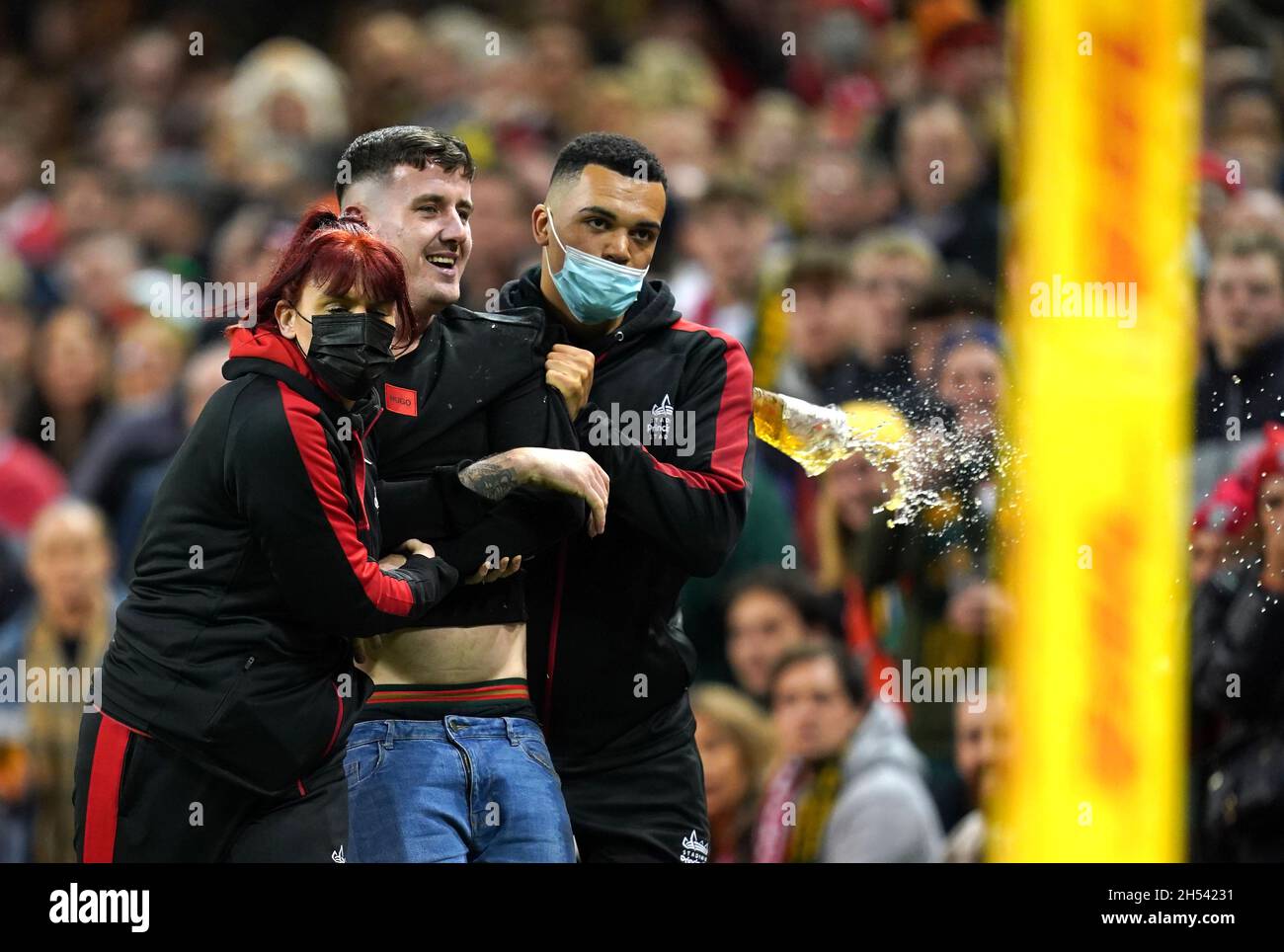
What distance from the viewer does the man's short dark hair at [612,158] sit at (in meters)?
3.33

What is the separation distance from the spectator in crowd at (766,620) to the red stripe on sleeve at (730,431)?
60.6 inches

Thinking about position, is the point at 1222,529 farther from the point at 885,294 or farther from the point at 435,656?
the point at 435,656

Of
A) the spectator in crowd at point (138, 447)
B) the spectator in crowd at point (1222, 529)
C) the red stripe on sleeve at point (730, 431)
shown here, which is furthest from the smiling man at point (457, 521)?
the spectator in crowd at point (138, 447)

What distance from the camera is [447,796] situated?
120 inches

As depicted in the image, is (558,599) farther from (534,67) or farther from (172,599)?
(534,67)

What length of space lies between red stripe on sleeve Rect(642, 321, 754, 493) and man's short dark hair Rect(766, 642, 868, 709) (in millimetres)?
1302

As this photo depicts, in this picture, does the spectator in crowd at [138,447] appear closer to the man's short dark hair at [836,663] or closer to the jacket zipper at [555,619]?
the man's short dark hair at [836,663]

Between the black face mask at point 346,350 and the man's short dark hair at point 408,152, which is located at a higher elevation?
the man's short dark hair at point 408,152

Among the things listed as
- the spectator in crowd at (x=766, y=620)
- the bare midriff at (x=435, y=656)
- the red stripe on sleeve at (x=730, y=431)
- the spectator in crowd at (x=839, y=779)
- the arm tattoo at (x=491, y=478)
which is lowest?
the spectator in crowd at (x=839, y=779)

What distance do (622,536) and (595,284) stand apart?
1.32 ft

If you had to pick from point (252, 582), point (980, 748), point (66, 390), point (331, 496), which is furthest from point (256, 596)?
point (66, 390)

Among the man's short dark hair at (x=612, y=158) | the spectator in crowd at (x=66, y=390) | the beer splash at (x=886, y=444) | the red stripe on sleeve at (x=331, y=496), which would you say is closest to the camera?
the red stripe on sleeve at (x=331, y=496)

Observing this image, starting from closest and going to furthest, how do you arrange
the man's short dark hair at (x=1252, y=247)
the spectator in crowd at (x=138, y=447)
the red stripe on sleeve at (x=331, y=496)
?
the red stripe on sleeve at (x=331, y=496) < the man's short dark hair at (x=1252, y=247) < the spectator in crowd at (x=138, y=447)

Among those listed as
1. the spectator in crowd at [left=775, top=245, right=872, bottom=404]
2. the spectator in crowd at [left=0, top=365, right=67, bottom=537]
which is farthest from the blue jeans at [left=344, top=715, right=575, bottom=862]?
the spectator in crowd at [left=0, top=365, right=67, bottom=537]
